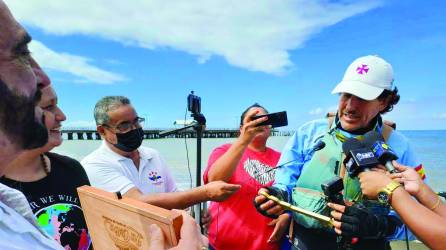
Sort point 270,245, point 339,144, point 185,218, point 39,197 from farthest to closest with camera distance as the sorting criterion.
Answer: point 270,245, point 339,144, point 39,197, point 185,218

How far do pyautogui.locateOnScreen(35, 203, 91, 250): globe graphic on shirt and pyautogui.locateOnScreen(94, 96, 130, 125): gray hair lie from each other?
1209 millimetres

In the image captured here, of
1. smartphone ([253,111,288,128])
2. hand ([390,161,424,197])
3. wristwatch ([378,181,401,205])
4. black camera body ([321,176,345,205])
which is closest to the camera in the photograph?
wristwatch ([378,181,401,205])

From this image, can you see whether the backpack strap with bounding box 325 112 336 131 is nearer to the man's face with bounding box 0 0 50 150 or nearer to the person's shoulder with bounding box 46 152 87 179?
the person's shoulder with bounding box 46 152 87 179

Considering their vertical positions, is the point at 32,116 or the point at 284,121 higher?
the point at 32,116

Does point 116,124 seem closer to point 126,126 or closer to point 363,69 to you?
point 126,126

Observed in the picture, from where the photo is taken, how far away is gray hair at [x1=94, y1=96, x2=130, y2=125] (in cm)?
330

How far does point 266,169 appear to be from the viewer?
371cm

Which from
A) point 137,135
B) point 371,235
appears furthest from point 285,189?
point 137,135

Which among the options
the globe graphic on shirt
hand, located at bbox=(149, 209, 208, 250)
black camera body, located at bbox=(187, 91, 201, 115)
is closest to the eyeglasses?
black camera body, located at bbox=(187, 91, 201, 115)

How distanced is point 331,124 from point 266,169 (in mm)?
1070

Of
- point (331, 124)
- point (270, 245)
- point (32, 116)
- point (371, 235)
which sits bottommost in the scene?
point (270, 245)

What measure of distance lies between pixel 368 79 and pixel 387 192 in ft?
3.38

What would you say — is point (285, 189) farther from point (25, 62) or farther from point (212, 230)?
point (25, 62)

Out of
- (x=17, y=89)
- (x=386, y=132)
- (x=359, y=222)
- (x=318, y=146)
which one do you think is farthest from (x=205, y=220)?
(x=17, y=89)
